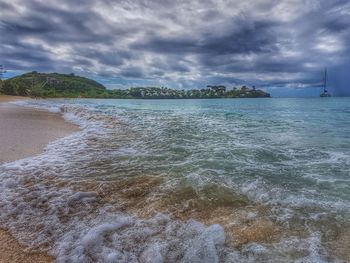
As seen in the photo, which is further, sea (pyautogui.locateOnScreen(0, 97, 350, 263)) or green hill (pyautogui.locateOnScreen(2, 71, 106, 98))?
green hill (pyautogui.locateOnScreen(2, 71, 106, 98))

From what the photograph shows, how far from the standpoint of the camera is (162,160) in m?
7.90

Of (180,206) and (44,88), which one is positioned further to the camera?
(44,88)

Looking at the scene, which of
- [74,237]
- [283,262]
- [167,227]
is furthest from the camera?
[167,227]

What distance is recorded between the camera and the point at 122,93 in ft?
598

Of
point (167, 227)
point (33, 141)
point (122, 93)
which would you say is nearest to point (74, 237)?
point (167, 227)

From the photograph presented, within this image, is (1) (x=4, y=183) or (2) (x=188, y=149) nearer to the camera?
(1) (x=4, y=183)

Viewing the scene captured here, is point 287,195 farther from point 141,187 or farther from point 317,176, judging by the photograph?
point 141,187

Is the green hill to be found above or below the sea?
above

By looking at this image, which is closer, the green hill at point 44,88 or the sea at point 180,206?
the sea at point 180,206

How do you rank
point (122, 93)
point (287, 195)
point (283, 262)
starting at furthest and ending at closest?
point (122, 93), point (287, 195), point (283, 262)

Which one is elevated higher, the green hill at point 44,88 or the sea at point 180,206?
the green hill at point 44,88

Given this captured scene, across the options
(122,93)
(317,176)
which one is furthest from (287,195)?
(122,93)

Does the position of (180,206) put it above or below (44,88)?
below

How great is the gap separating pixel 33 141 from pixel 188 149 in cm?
631
